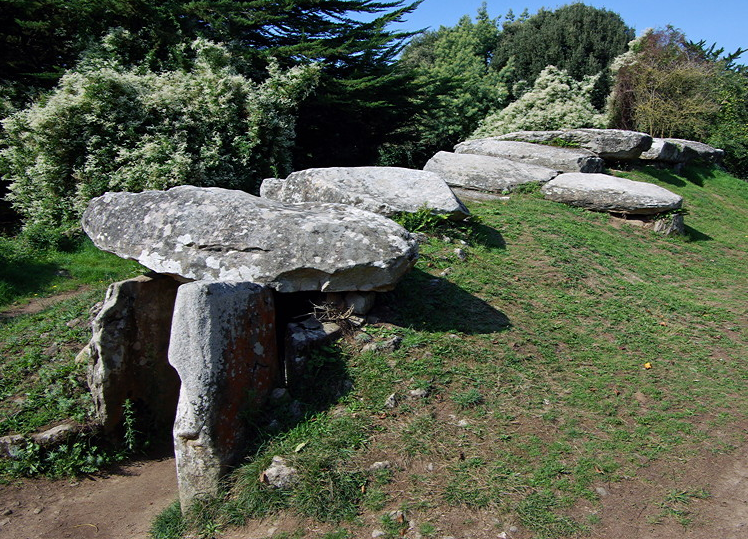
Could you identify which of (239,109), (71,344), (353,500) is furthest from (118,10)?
(353,500)

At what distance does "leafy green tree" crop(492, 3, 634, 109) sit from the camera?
2175 cm

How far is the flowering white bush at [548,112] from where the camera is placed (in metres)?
16.6

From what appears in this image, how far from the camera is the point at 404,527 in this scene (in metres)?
3.44

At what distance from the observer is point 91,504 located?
13.9ft

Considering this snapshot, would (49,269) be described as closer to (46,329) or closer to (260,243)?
(46,329)

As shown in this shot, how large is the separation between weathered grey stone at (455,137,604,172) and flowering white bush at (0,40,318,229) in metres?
4.49

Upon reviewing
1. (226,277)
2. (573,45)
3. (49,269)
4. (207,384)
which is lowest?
(49,269)

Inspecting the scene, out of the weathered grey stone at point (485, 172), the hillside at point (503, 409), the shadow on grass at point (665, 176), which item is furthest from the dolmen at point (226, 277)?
the shadow on grass at point (665, 176)

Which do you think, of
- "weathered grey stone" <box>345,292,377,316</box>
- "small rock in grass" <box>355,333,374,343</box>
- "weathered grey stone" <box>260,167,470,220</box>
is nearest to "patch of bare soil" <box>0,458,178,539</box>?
"small rock in grass" <box>355,333,374,343</box>

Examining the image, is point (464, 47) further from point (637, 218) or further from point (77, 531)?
point (77, 531)

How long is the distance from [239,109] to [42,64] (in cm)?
518

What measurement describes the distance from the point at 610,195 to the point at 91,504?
9.06m

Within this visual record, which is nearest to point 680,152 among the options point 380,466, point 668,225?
point 668,225

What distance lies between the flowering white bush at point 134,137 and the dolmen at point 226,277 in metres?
4.23
